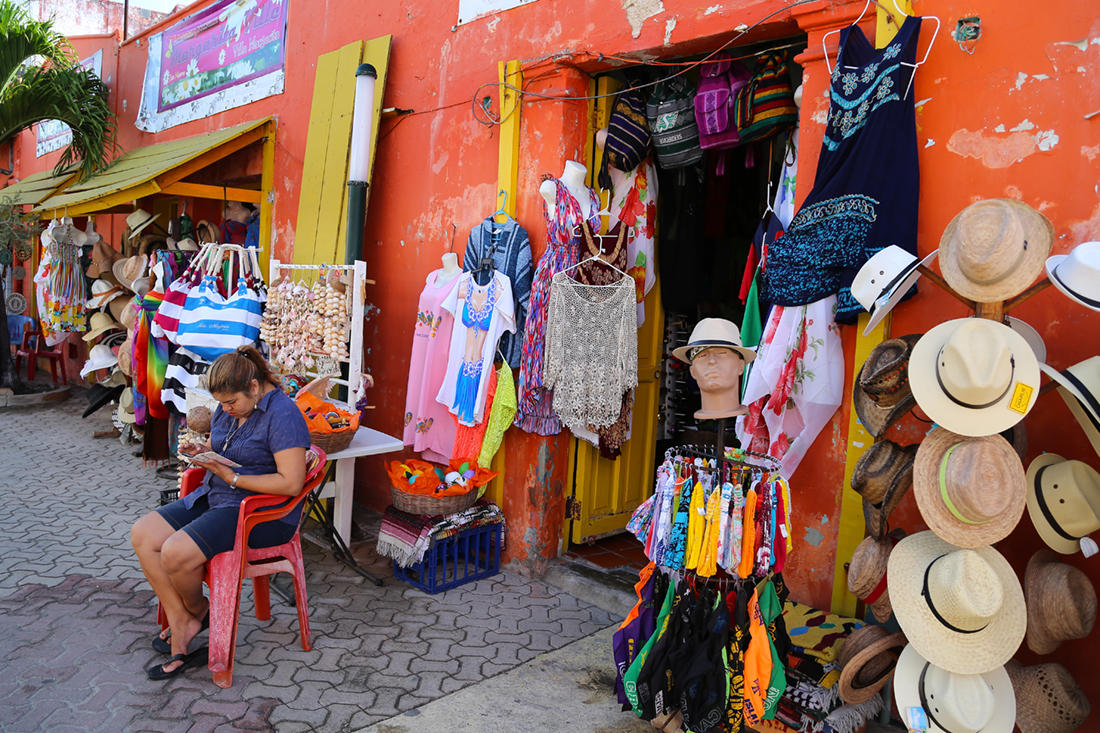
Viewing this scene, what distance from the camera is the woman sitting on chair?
11.1 feet

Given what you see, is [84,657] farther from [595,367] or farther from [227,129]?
[227,129]

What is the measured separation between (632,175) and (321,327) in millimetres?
2208

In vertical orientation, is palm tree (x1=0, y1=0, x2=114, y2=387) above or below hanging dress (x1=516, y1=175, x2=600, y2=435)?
above

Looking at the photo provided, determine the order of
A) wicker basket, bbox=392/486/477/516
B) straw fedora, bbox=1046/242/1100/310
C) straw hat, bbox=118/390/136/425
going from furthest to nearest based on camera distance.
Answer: straw hat, bbox=118/390/136/425, wicker basket, bbox=392/486/477/516, straw fedora, bbox=1046/242/1100/310

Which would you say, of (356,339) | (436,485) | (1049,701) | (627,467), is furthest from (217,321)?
(1049,701)

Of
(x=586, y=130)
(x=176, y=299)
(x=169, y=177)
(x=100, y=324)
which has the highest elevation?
(x=586, y=130)

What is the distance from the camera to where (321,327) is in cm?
486

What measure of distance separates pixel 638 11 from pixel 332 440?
293 cm

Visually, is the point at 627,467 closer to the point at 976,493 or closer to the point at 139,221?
the point at 976,493

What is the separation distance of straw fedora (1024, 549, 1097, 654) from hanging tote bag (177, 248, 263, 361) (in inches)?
180

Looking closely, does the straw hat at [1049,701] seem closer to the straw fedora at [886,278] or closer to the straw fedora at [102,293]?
the straw fedora at [886,278]

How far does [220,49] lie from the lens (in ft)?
26.4

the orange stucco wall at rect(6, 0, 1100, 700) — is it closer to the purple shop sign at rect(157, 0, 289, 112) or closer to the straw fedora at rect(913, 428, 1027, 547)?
the purple shop sign at rect(157, 0, 289, 112)

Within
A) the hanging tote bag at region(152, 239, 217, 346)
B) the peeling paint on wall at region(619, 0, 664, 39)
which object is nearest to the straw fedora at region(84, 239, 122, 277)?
the hanging tote bag at region(152, 239, 217, 346)
